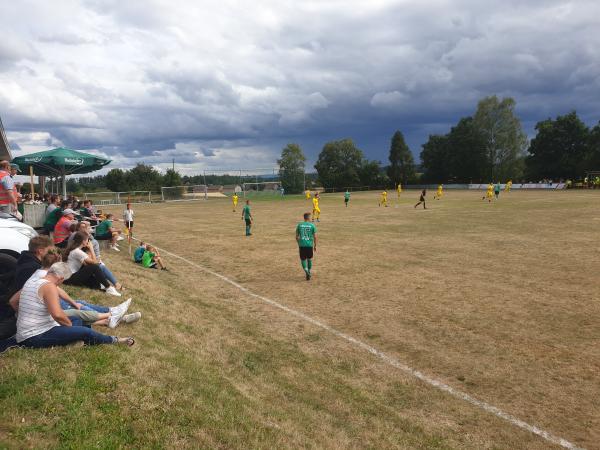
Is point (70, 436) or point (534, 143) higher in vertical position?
point (534, 143)

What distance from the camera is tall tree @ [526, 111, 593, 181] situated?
77.6 meters

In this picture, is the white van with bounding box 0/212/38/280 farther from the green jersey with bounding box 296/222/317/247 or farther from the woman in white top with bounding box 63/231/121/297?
the green jersey with bounding box 296/222/317/247

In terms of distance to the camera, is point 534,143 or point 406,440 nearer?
point 406,440

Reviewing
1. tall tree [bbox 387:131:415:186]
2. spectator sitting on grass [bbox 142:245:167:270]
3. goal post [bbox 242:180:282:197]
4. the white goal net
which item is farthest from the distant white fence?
spectator sitting on grass [bbox 142:245:167:270]

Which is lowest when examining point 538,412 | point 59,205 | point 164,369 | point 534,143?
point 538,412

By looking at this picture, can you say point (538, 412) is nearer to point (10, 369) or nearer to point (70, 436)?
point (70, 436)

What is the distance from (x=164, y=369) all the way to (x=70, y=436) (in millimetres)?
1637

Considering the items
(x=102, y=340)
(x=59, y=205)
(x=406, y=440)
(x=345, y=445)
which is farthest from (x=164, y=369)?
(x=59, y=205)

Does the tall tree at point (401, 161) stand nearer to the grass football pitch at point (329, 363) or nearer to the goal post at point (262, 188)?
the goal post at point (262, 188)

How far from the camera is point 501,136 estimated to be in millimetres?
83125

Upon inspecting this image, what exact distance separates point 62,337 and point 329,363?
406cm

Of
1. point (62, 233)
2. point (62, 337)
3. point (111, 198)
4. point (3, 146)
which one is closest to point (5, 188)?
point (62, 233)

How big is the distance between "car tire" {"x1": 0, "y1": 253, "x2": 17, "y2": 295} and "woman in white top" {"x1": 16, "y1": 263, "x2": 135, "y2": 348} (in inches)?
62.8

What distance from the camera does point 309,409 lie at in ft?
18.3
